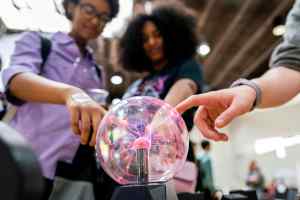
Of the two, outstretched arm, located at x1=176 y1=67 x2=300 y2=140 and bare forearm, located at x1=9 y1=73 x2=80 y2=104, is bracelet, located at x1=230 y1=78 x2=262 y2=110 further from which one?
bare forearm, located at x1=9 y1=73 x2=80 y2=104

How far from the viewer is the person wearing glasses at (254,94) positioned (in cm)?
58

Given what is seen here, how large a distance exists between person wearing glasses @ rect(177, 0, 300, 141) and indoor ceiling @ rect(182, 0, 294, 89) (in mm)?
2224

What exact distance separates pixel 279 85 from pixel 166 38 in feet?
1.37

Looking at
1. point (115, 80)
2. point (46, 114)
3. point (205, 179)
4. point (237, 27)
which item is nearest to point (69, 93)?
point (46, 114)

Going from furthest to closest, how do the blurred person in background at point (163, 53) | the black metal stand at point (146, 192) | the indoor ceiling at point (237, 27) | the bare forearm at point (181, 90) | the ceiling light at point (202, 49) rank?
the indoor ceiling at point (237, 27)
the ceiling light at point (202, 49)
the blurred person in background at point (163, 53)
the bare forearm at point (181, 90)
the black metal stand at point (146, 192)

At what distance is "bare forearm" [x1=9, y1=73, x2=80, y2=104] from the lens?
68 cm

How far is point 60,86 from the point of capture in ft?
2.24

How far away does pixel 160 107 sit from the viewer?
1.77ft

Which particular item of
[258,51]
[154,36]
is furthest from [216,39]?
[154,36]

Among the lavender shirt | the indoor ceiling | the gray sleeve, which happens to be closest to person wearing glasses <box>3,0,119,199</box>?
the lavender shirt

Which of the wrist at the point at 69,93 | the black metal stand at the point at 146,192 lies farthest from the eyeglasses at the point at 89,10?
the black metal stand at the point at 146,192

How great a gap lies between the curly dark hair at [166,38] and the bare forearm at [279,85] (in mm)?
314

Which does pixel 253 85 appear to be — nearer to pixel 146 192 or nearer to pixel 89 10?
pixel 146 192

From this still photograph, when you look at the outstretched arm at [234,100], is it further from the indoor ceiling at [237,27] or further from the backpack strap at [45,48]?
the indoor ceiling at [237,27]
